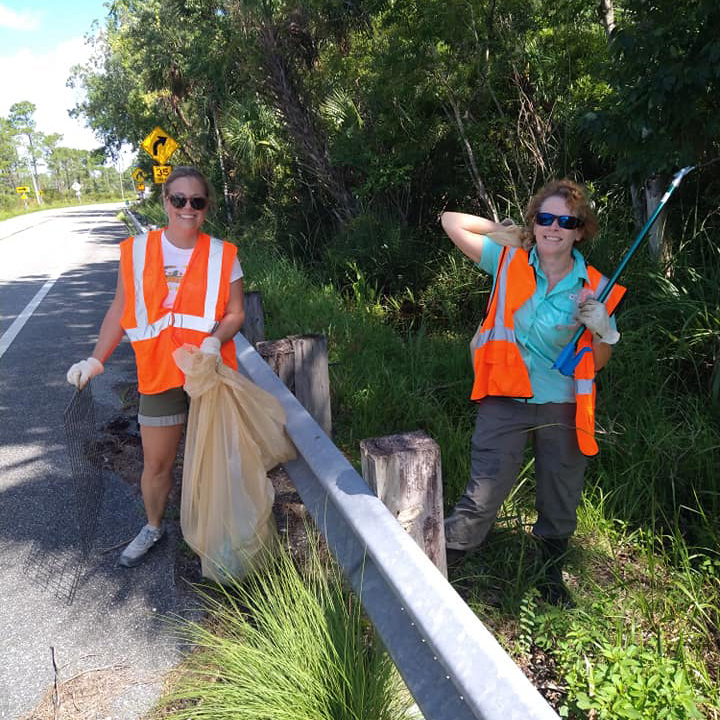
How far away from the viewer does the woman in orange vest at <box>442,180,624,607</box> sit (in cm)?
257

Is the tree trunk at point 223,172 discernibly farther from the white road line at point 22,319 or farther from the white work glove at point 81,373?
the white work glove at point 81,373

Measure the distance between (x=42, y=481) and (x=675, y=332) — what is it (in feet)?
13.9

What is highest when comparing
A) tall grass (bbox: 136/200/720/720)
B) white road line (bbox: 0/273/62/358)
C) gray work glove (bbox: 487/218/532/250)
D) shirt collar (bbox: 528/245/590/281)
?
gray work glove (bbox: 487/218/532/250)

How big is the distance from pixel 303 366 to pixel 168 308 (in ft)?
2.57

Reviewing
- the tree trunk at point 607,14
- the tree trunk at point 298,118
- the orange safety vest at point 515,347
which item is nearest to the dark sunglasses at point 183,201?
the orange safety vest at point 515,347

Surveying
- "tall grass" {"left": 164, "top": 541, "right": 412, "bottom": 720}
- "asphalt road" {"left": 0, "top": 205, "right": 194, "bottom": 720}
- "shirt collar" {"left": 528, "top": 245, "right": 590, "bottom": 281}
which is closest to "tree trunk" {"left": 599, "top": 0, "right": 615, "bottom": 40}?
"shirt collar" {"left": 528, "top": 245, "right": 590, "bottom": 281}

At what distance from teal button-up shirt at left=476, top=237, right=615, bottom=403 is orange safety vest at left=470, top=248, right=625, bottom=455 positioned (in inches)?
1.2

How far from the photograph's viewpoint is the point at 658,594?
2.69m

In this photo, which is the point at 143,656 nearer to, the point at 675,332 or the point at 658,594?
the point at 658,594

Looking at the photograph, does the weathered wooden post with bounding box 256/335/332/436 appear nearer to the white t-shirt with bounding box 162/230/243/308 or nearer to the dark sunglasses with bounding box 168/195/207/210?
the white t-shirt with bounding box 162/230/243/308

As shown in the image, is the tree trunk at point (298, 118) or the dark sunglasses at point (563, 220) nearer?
the dark sunglasses at point (563, 220)

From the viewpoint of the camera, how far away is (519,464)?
108 inches

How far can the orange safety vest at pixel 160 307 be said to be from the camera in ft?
9.89

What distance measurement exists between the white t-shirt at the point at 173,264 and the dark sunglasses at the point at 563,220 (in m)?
1.58
